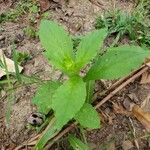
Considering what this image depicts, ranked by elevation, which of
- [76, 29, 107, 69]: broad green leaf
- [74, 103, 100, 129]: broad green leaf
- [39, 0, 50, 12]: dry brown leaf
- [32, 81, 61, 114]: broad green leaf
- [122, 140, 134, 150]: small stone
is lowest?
[122, 140, 134, 150]: small stone

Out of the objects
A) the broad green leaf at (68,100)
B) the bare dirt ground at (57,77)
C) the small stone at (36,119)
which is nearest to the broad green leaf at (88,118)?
the broad green leaf at (68,100)

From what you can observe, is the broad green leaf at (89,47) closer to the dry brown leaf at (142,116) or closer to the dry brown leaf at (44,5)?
the dry brown leaf at (142,116)

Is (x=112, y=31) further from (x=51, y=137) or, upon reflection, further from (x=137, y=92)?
(x=51, y=137)

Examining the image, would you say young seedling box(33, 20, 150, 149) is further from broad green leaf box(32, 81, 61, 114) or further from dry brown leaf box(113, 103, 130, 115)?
dry brown leaf box(113, 103, 130, 115)

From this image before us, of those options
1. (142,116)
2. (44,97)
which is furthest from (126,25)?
(44,97)

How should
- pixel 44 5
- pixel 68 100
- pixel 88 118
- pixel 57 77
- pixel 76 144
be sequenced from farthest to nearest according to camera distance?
pixel 44 5, pixel 57 77, pixel 76 144, pixel 88 118, pixel 68 100

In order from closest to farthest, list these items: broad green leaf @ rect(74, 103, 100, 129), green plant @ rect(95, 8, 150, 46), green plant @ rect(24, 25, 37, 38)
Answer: broad green leaf @ rect(74, 103, 100, 129) → green plant @ rect(95, 8, 150, 46) → green plant @ rect(24, 25, 37, 38)

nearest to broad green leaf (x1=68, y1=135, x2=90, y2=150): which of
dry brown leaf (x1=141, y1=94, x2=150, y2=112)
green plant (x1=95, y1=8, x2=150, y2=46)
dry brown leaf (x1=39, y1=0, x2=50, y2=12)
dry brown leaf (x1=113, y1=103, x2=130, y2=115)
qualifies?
dry brown leaf (x1=113, y1=103, x2=130, y2=115)

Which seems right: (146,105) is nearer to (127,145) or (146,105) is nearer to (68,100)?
(127,145)
